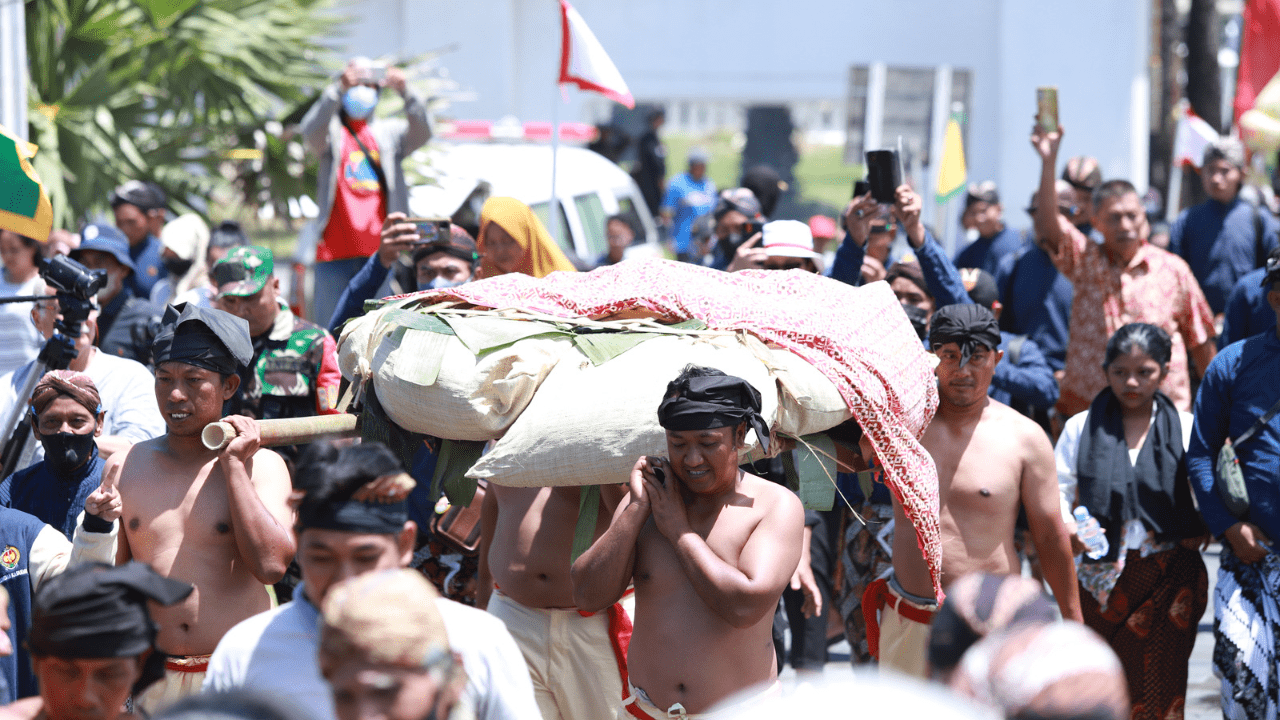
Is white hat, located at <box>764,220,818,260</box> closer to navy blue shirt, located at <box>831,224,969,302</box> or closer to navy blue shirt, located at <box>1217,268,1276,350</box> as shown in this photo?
navy blue shirt, located at <box>831,224,969,302</box>

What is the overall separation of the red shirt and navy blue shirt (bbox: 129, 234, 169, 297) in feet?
4.06

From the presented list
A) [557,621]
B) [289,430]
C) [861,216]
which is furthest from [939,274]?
[289,430]

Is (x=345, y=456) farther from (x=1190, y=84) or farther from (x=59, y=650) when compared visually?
(x=1190, y=84)

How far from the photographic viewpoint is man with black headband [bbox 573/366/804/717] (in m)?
3.69

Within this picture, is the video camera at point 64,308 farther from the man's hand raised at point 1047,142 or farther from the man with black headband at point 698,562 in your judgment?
the man's hand raised at point 1047,142

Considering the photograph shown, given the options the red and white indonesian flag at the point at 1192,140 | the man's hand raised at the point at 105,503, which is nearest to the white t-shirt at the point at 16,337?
the man's hand raised at the point at 105,503

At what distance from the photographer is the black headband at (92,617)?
2615 millimetres

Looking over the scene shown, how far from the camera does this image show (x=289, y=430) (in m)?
3.96

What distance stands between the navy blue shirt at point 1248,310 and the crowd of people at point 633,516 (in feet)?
0.06

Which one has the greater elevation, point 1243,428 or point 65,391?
point 65,391

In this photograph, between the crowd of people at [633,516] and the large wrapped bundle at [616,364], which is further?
the large wrapped bundle at [616,364]

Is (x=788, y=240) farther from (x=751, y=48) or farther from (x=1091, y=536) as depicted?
(x=751, y=48)

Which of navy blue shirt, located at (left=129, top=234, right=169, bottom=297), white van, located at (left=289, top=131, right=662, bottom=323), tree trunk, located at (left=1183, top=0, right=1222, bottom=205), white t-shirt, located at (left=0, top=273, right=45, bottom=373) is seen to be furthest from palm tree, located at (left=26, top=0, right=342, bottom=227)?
tree trunk, located at (left=1183, top=0, right=1222, bottom=205)

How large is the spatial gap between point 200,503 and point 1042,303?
197 inches
